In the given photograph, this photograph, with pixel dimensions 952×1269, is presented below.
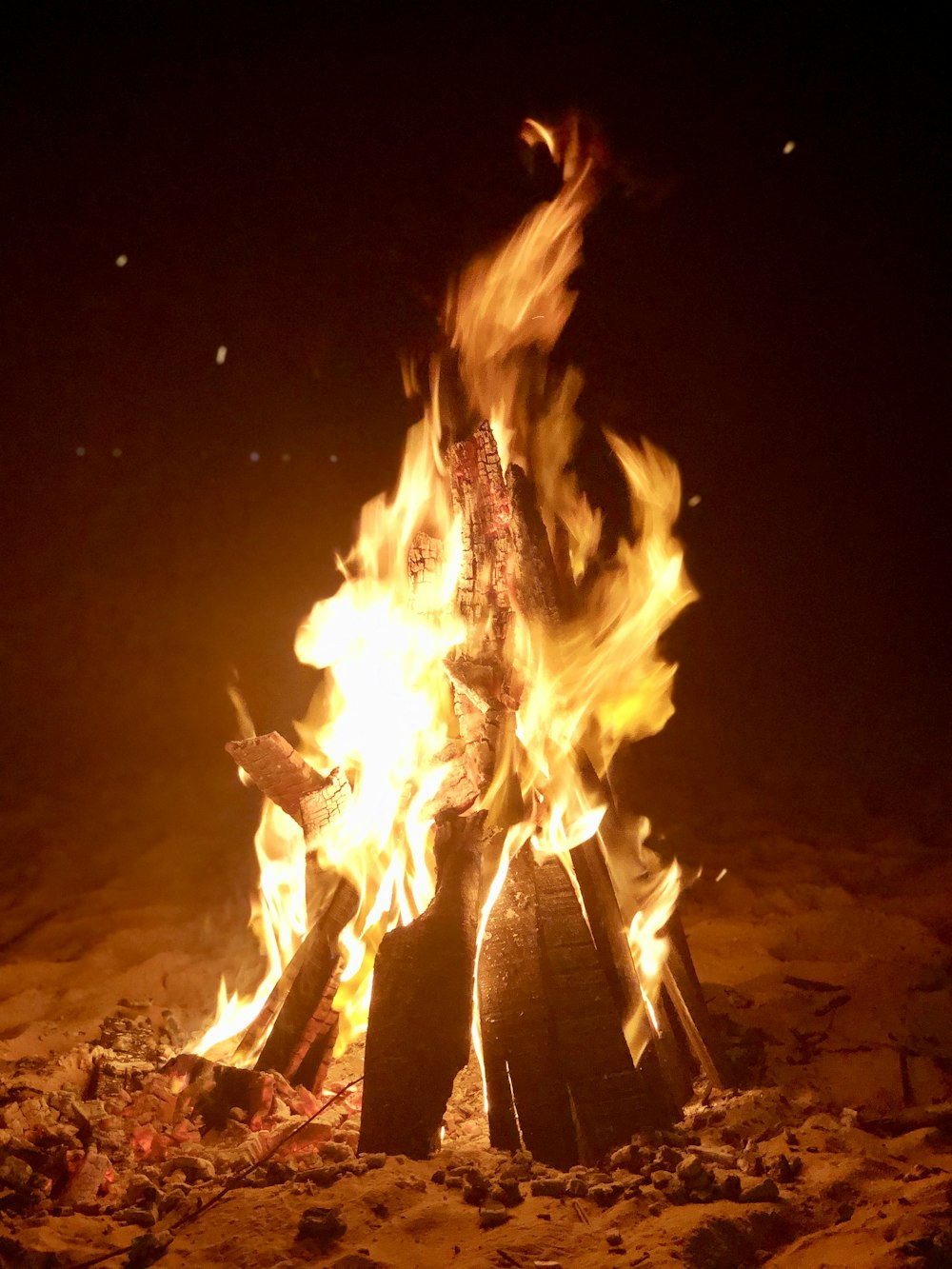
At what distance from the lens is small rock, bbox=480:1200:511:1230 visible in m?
2.33

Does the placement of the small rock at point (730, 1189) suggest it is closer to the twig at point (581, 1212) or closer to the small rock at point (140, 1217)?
the twig at point (581, 1212)

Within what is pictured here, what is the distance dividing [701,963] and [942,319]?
43.8 ft

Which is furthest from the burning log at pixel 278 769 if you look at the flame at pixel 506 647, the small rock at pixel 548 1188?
the small rock at pixel 548 1188

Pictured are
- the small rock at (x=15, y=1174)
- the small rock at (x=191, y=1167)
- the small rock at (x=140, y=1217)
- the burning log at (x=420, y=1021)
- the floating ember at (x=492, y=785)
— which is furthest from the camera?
the floating ember at (x=492, y=785)

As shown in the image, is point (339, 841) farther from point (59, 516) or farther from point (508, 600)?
point (59, 516)

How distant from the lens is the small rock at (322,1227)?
2.24 m

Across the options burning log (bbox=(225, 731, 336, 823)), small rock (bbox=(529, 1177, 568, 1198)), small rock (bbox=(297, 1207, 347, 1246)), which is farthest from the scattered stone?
burning log (bbox=(225, 731, 336, 823))

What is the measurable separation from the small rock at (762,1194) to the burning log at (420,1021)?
3.37ft

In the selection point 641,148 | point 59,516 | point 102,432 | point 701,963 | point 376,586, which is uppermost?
point 641,148

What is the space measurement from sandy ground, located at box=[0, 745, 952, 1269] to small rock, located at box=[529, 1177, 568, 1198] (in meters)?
0.01

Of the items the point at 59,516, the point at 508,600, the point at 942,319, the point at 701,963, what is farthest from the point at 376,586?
the point at 942,319

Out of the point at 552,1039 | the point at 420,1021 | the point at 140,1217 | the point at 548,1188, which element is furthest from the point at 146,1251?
the point at 552,1039

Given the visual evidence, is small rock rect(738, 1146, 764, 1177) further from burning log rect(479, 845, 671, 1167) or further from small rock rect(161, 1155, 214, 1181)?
small rock rect(161, 1155, 214, 1181)

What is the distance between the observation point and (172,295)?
12.8 meters
